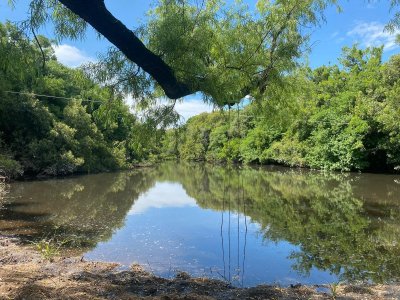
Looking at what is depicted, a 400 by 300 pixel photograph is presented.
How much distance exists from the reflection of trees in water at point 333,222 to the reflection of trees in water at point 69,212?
4131 mm

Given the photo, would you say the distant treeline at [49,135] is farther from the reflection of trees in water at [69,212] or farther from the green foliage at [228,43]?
the green foliage at [228,43]

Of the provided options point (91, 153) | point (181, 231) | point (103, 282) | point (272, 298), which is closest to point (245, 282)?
point (272, 298)

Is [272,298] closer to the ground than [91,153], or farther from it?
closer to the ground

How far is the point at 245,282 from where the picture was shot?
7.67 m

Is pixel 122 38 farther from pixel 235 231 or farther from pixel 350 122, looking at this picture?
pixel 350 122

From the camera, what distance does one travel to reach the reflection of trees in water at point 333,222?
28.9ft

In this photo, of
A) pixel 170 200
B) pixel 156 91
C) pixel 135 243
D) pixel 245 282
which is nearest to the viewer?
pixel 156 91

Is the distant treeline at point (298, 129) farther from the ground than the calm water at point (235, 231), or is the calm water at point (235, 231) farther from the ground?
the distant treeline at point (298, 129)

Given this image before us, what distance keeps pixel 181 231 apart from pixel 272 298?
24.0 feet

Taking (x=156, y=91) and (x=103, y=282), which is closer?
(x=156, y=91)

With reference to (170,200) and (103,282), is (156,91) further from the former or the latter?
(170,200)

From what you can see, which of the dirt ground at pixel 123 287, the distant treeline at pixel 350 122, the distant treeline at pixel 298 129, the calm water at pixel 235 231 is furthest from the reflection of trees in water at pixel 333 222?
the distant treeline at pixel 350 122

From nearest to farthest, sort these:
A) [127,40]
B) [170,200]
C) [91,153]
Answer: [127,40]
[170,200]
[91,153]

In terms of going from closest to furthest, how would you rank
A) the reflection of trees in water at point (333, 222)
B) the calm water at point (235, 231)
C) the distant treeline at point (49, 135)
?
the calm water at point (235, 231) < the reflection of trees in water at point (333, 222) < the distant treeline at point (49, 135)
